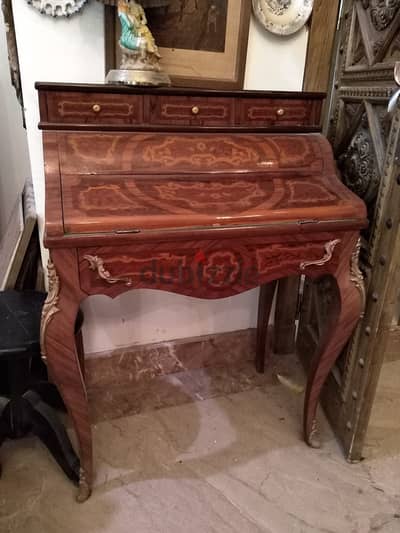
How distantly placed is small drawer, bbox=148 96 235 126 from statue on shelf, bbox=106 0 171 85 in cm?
7

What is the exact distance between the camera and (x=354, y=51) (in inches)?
60.4

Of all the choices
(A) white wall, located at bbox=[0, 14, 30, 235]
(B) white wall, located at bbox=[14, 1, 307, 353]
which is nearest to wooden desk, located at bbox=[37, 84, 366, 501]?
(B) white wall, located at bbox=[14, 1, 307, 353]

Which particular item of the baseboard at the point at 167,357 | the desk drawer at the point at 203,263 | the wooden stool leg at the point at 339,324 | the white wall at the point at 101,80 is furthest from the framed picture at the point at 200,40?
the baseboard at the point at 167,357

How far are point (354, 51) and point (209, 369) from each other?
1.43m

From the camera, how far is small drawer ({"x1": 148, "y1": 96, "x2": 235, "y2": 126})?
1375mm

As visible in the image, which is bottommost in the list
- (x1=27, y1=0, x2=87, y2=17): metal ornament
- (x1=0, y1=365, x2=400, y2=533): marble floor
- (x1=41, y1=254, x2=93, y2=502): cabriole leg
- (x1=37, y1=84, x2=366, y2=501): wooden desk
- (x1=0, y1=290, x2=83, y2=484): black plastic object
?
(x1=0, y1=365, x2=400, y2=533): marble floor

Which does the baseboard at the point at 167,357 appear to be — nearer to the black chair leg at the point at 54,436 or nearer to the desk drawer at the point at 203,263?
the black chair leg at the point at 54,436

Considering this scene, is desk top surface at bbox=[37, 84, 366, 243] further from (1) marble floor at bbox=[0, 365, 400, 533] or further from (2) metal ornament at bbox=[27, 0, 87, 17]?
(1) marble floor at bbox=[0, 365, 400, 533]

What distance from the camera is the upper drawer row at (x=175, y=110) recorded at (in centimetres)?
132

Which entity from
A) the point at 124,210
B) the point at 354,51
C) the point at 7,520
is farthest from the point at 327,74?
the point at 7,520

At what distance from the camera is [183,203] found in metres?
1.20

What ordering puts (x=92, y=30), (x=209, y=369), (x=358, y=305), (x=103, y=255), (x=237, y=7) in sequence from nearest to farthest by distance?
(x=103, y=255), (x=358, y=305), (x=92, y=30), (x=237, y=7), (x=209, y=369)

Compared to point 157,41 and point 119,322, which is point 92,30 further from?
point 119,322

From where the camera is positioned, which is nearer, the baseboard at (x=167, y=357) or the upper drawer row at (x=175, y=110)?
the upper drawer row at (x=175, y=110)
